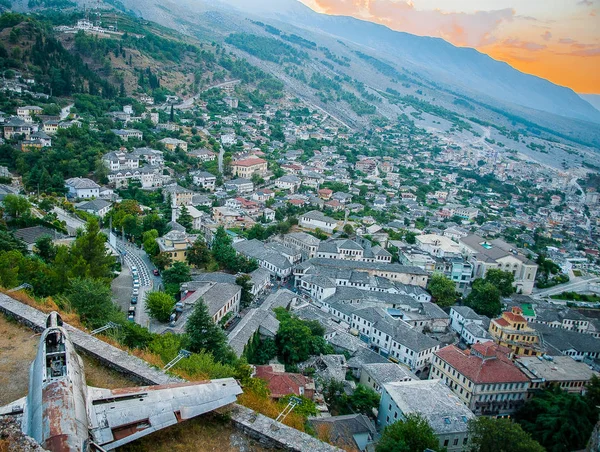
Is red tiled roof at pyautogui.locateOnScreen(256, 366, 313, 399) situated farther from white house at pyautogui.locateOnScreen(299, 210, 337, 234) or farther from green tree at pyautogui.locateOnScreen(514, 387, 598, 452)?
white house at pyautogui.locateOnScreen(299, 210, 337, 234)

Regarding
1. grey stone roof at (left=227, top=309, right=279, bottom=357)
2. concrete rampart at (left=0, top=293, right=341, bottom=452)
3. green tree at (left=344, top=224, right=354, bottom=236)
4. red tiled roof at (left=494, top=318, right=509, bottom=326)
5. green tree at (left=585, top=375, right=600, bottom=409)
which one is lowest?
grey stone roof at (left=227, top=309, right=279, bottom=357)

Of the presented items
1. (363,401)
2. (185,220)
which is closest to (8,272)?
(363,401)

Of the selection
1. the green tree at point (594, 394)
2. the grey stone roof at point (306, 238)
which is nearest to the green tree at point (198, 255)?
the grey stone roof at point (306, 238)

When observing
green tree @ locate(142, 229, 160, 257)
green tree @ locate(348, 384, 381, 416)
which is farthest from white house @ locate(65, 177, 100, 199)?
green tree @ locate(348, 384, 381, 416)

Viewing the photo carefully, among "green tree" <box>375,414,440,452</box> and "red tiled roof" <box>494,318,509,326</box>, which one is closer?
"green tree" <box>375,414,440,452</box>

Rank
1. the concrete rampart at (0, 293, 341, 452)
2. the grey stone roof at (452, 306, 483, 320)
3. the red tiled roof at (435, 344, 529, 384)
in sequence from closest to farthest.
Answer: the concrete rampart at (0, 293, 341, 452), the red tiled roof at (435, 344, 529, 384), the grey stone roof at (452, 306, 483, 320)

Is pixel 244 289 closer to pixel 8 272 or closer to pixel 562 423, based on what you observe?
pixel 8 272
